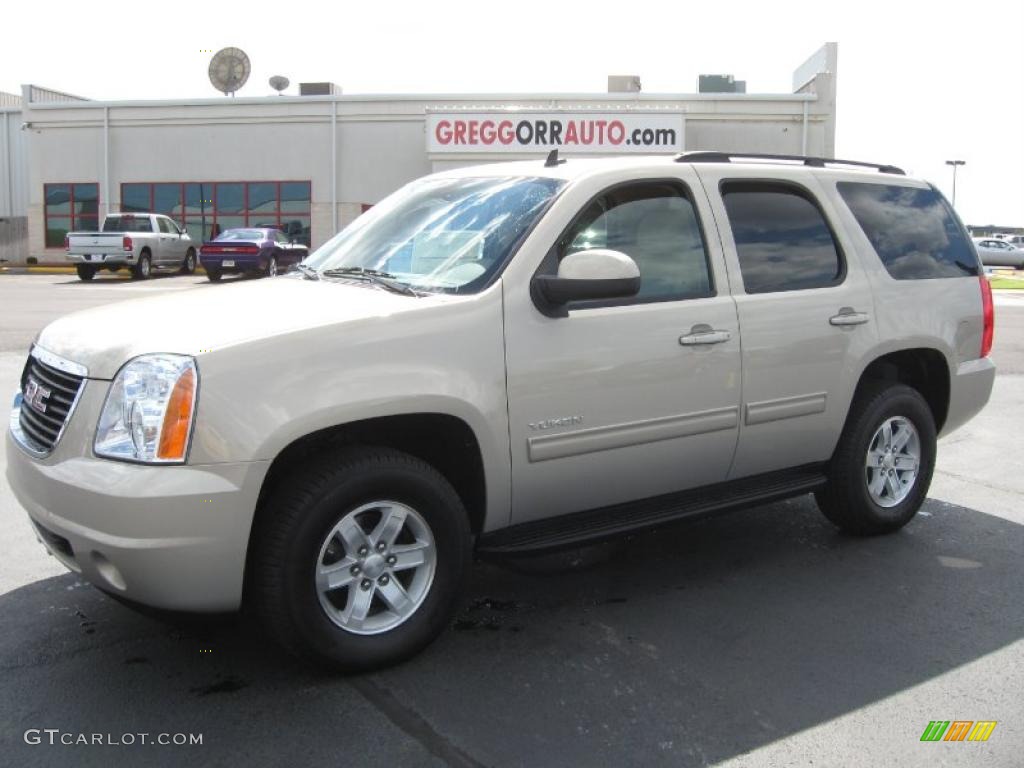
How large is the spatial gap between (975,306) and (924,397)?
575 millimetres

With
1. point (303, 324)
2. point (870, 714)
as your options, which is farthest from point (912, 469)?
point (303, 324)

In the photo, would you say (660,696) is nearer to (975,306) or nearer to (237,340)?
(237,340)

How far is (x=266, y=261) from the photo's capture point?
26422 mm

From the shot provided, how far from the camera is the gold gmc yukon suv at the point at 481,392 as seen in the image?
3.24m

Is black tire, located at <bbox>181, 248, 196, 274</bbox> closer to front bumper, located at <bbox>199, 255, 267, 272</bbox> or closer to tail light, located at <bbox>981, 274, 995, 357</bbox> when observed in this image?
front bumper, located at <bbox>199, 255, 267, 272</bbox>

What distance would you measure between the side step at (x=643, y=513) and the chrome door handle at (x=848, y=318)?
2.42 ft

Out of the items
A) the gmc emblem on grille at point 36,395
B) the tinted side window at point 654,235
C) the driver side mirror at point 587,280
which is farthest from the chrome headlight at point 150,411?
the tinted side window at point 654,235

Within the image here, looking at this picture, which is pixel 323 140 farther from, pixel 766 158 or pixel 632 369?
pixel 632 369

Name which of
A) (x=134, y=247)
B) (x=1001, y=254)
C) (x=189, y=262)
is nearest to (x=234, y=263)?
(x=134, y=247)

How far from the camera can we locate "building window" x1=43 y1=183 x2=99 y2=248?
111 ft

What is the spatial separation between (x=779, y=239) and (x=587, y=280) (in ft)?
4.78

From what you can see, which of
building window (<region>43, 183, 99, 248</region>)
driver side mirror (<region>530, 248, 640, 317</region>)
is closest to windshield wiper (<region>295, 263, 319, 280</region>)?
driver side mirror (<region>530, 248, 640, 317</region>)

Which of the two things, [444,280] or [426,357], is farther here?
[444,280]

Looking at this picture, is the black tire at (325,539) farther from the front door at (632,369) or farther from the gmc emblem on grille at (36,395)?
the gmc emblem on grille at (36,395)
